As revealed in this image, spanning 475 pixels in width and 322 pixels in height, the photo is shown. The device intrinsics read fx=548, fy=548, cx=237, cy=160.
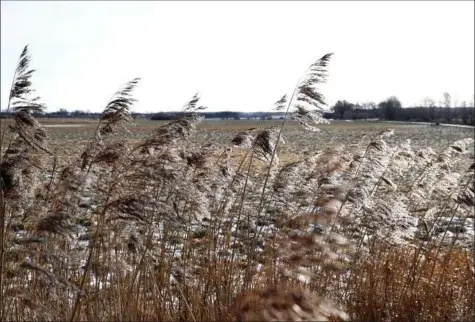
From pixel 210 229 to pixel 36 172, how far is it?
1.79 m

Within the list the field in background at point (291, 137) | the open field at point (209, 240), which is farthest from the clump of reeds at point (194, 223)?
the field in background at point (291, 137)

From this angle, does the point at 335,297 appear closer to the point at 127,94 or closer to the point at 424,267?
the point at 424,267

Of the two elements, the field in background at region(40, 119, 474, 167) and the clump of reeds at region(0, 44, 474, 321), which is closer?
the clump of reeds at region(0, 44, 474, 321)

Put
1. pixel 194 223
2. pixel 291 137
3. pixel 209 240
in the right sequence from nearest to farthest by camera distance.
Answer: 1. pixel 209 240
2. pixel 194 223
3. pixel 291 137

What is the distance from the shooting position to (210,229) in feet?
18.2

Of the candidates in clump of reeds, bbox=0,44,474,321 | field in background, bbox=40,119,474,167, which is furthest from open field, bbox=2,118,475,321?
field in background, bbox=40,119,474,167

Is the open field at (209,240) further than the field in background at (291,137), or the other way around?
the field in background at (291,137)

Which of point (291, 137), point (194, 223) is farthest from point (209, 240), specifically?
point (291, 137)

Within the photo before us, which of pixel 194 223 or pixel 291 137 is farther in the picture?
pixel 291 137

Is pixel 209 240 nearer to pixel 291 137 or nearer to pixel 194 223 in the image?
pixel 194 223

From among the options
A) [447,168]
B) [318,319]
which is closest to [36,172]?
[318,319]

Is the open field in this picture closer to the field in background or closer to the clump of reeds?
the clump of reeds

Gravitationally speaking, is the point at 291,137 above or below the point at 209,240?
below

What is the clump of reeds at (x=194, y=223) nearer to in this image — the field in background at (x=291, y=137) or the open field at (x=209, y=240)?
the open field at (x=209, y=240)
